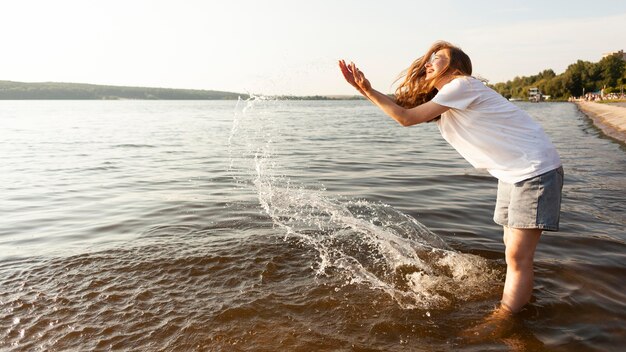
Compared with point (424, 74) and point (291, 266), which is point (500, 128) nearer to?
point (424, 74)

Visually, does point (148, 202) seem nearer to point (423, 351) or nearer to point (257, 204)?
point (257, 204)

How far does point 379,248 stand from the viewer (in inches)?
249

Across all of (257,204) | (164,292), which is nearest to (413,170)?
(257,204)

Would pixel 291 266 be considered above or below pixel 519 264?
below

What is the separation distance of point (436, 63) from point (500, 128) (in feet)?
2.47

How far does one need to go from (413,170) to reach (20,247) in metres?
10.1

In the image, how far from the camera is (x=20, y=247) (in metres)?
6.47

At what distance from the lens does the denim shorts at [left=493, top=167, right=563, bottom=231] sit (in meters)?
3.52

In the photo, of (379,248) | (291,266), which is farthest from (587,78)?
(291,266)

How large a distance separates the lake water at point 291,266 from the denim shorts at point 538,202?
1072mm

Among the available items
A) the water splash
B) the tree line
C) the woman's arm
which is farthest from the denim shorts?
the tree line

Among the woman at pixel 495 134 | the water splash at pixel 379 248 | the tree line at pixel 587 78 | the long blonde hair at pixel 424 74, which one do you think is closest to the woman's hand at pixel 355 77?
the woman at pixel 495 134

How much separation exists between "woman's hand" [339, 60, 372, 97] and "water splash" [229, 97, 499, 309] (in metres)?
2.25

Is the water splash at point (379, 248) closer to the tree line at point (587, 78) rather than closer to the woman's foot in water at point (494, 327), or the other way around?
the woman's foot in water at point (494, 327)
